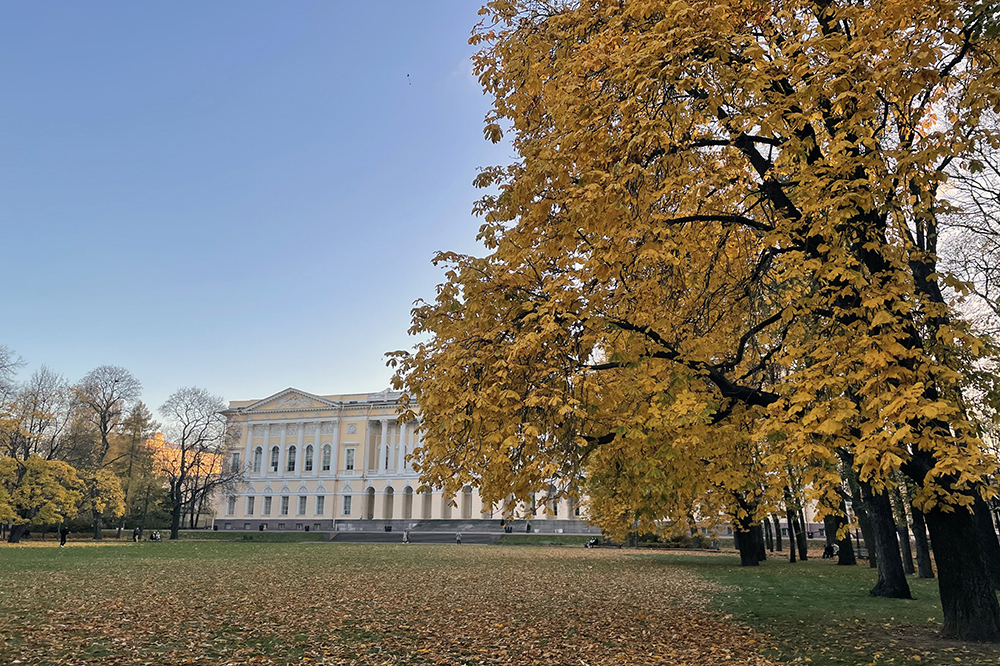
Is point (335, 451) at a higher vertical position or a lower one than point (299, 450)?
lower

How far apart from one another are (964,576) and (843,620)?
344 cm

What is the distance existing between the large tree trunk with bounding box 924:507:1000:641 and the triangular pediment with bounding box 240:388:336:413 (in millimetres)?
84105

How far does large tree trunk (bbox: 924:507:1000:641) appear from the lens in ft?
28.7

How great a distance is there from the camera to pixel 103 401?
5281 centimetres

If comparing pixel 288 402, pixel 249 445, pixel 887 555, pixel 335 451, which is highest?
pixel 288 402

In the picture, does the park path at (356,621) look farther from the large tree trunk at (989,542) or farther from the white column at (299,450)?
the white column at (299,450)

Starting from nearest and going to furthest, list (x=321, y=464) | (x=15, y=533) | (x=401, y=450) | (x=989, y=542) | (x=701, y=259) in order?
1. (x=701, y=259)
2. (x=989, y=542)
3. (x=15, y=533)
4. (x=321, y=464)
5. (x=401, y=450)

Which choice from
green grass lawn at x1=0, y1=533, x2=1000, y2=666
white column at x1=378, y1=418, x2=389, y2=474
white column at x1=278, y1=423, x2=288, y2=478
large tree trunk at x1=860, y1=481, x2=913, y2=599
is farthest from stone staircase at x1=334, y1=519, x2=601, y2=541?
large tree trunk at x1=860, y1=481, x2=913, y2=599

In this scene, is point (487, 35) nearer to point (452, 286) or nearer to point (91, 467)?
point (452, 286)

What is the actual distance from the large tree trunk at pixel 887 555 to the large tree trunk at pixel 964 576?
6.78 meters

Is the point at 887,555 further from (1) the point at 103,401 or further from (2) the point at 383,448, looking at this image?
(2) the point at 383,448

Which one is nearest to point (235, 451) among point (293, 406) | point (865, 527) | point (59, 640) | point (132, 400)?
point (293, 406)

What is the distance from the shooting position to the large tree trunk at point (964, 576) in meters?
8.73

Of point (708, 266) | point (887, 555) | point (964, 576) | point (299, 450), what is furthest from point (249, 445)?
point (964, 576)
